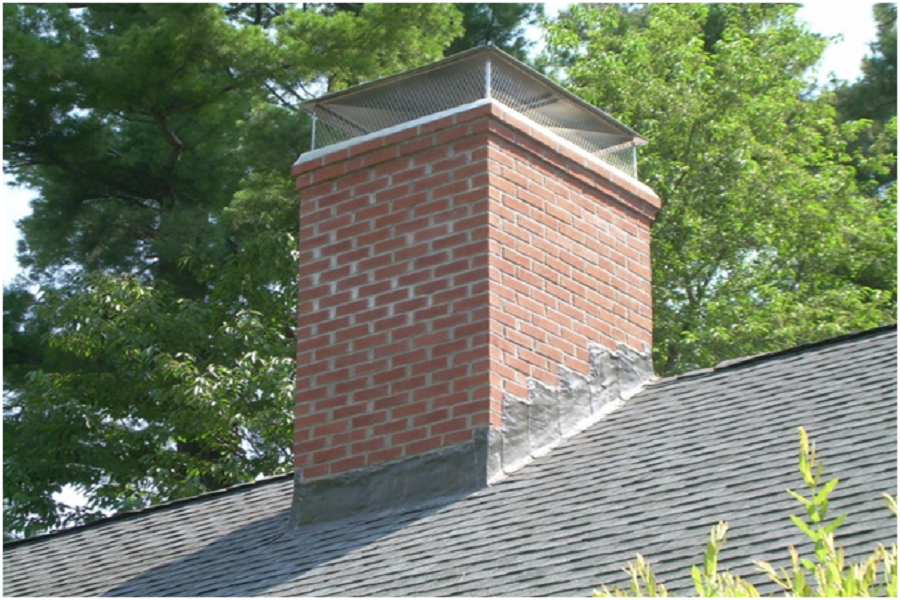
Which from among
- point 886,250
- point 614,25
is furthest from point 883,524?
point 614,25

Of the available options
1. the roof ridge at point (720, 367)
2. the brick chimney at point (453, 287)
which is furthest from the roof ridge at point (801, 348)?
the brick chimney at point (453, 287)

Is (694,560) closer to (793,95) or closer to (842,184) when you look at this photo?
(842,184)

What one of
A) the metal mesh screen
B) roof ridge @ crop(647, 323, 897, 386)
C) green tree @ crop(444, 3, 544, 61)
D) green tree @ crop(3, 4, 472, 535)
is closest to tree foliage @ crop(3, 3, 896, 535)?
green tree @ crop(3, 4, 472, 535)

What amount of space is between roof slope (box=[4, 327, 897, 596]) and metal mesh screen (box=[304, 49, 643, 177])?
160cm

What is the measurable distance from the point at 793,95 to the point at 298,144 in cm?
734

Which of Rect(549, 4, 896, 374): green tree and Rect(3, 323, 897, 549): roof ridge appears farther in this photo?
Rect(549, 4, 896, 374): green tree

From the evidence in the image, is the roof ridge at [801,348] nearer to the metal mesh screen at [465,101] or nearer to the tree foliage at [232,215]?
the metal mesh screen at [465,101]

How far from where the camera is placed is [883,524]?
16.3ft

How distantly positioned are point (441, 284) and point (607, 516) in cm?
180

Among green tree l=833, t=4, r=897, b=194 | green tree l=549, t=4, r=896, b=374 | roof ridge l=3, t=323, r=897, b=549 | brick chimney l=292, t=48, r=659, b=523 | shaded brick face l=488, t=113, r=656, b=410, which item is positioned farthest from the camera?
green tree l=833, t=4, r=897, b=194

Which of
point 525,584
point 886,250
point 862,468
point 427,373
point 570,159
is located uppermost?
point 886,250

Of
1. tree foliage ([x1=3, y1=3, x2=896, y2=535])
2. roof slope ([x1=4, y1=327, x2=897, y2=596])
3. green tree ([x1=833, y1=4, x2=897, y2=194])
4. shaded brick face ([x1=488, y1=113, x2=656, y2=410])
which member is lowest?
roof slope ([x1=4, y1=327, x2=897, y2=596])

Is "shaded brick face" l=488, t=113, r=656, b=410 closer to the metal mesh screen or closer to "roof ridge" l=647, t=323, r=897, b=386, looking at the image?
the metal mesh screen

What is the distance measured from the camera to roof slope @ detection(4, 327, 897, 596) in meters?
5.46
